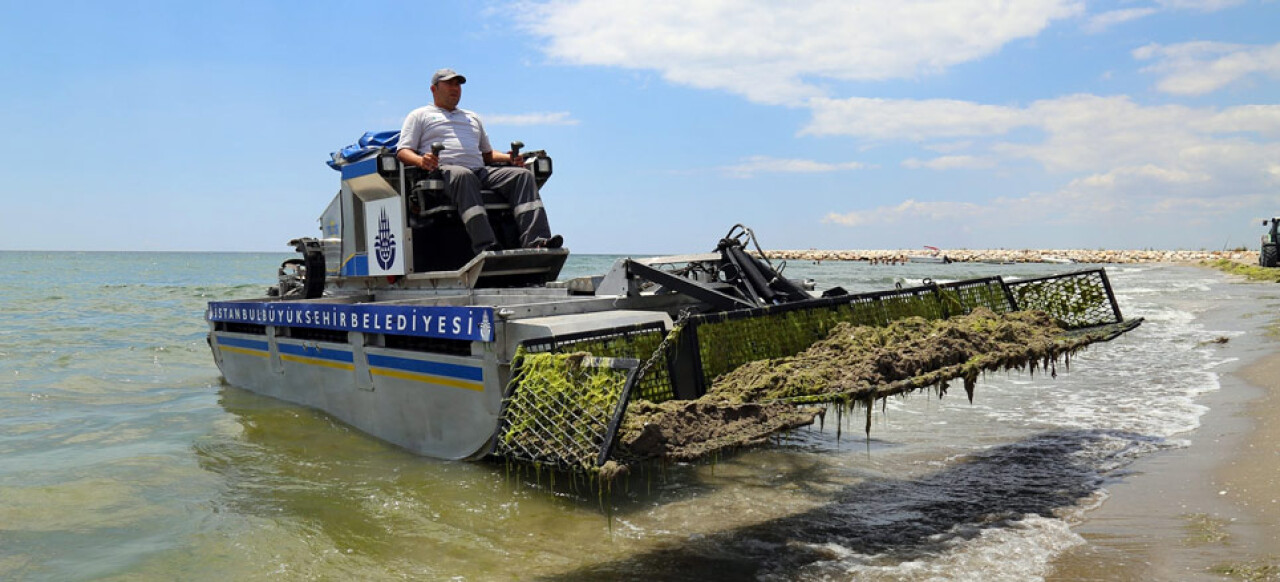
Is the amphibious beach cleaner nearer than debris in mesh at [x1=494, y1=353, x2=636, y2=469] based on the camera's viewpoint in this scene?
No

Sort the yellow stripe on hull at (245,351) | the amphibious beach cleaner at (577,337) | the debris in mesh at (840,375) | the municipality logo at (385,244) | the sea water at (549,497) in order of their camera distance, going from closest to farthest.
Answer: the debris in mesh at (840,375), the amphibious beach cleaner at (577,337), the sea water at (549,497), the municipality logo at (385,244), the yellow stripe on hull at (245,351)

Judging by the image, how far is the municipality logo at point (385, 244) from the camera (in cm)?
826

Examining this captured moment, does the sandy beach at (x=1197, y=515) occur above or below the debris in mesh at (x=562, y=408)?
below

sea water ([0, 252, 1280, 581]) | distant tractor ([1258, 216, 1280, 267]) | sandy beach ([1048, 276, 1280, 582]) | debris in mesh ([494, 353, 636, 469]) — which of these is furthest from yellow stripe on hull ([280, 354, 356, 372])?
distant tractor ([1258, 216, 1280, 267])

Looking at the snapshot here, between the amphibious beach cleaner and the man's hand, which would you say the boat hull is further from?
the man's hand

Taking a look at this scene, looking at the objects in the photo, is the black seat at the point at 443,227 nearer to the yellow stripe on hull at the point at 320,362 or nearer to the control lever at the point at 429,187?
the control lever at the point at 429,187

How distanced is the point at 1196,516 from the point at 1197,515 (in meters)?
0.03

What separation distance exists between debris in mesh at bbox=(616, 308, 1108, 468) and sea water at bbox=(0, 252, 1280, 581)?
2.48 ft

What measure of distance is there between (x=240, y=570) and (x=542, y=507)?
182 centimetres

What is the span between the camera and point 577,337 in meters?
5.28

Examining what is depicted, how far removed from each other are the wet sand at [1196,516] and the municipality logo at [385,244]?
6.02 metres

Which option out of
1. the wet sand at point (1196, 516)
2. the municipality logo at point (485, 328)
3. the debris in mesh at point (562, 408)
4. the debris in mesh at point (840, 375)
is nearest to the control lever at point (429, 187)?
the municipality logo at point (485, 328)

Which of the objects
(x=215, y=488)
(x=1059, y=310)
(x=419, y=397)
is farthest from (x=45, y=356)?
(x=1059, y=310)

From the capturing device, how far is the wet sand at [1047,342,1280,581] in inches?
177
